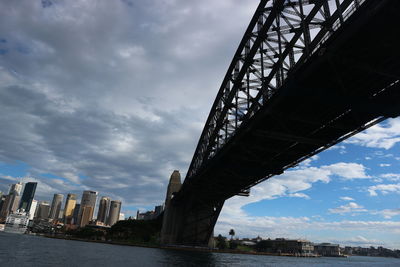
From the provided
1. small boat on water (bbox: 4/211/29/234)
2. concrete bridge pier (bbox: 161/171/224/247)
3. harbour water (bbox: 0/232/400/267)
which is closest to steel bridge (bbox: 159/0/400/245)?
harbour water (bbox: 0/232/400/267)

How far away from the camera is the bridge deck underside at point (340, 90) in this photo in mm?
14250

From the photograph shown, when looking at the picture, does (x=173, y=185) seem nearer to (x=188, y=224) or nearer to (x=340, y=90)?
(x=188, y=224)

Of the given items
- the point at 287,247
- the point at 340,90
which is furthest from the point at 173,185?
the point at 287,247

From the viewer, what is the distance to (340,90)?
61.6 ft

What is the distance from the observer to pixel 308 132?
25.8 metres

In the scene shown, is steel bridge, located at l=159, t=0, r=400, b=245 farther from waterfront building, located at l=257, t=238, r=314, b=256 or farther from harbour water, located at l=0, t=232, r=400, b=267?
waterfront building, located at l=257, t=238, r=314, b=256

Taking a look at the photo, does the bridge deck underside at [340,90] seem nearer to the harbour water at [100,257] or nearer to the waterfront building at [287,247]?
the harbour water at [100,257]

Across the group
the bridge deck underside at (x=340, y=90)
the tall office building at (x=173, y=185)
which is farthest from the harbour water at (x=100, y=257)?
the tall office building at (x=173, y=185)

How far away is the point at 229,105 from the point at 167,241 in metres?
46.5

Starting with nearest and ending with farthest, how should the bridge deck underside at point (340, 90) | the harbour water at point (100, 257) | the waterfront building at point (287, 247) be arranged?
the bridge deck underside at point (340, 90) → the harbour water at point (100, 257) → the waterfront building at point (287, 247)

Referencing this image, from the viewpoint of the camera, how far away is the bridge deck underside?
14250mm

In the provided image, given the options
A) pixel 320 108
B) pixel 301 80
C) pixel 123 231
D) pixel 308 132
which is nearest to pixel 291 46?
pixel 301 80

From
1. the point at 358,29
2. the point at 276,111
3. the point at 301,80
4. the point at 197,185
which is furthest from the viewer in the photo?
the point at 197,185

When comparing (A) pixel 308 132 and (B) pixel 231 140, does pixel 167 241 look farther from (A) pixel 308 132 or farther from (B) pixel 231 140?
(A) pixel 308 132
